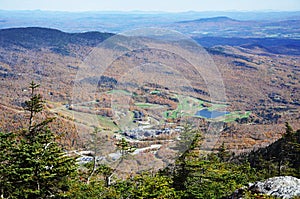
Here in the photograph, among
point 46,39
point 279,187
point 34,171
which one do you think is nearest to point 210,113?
point 34,171

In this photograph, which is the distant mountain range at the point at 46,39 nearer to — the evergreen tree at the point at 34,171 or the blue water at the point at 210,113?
the blue water at the point at 210,113

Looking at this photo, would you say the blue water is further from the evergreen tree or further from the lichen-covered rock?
the lichen-covered rock

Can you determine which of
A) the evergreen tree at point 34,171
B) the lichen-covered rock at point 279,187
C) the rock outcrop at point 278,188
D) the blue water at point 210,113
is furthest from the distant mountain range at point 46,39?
the lichen-covered rock at point 279,187

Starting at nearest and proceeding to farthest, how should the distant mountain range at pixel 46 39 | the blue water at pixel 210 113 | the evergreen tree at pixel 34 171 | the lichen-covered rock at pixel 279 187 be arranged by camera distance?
1. the lichen-covered rock at pixel 279 187
2. the evergreen tree at pixel 34 171
3. the blue water at pixel 210 113
4. the distant mountain range at pixel 46 39

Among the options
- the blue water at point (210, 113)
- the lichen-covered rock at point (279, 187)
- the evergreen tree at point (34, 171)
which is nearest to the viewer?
the lichen-covered rock at point (279, 187)

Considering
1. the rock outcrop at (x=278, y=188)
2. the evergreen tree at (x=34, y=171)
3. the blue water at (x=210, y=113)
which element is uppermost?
the rock outcrop at (x=278, y=188)

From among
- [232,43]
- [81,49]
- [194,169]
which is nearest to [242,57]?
[232,43]

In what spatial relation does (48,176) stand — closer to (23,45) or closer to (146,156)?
(146,156)

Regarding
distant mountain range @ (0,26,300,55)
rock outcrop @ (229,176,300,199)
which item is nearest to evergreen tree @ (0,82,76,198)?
rock outcrop @ (229,176,300,199)
